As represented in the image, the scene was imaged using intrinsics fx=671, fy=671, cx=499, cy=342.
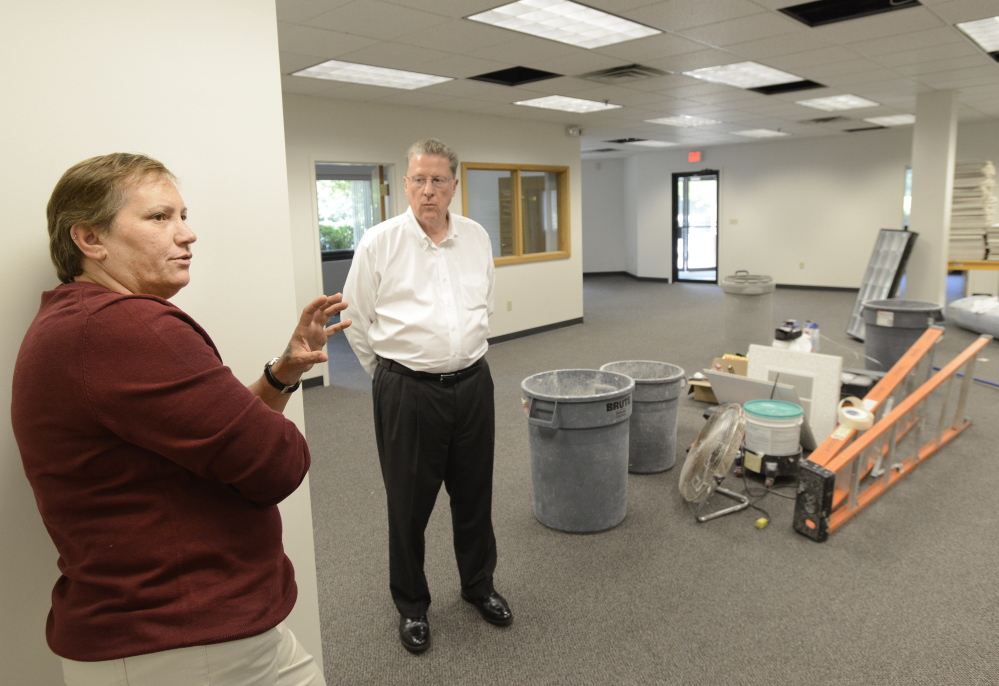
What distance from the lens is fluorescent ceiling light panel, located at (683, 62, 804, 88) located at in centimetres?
553

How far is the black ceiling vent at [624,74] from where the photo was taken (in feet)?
17.6

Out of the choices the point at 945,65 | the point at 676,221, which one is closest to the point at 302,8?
the point at 945,65

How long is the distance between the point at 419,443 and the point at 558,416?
0.91 meters

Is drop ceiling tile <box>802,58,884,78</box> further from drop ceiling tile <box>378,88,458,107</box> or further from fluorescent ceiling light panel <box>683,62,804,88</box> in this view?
drop ceiling tile <box>378,88,458,107</box>

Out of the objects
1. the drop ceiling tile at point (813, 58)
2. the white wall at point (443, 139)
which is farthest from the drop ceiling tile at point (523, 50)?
the white wall at point (443, 139)

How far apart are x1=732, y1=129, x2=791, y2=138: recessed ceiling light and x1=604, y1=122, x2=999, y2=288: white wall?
3.09 ft

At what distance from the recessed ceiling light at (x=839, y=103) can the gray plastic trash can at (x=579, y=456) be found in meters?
5.86

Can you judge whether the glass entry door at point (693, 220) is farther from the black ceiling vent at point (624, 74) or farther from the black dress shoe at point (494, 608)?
the black dress shoe at point (494, 608)

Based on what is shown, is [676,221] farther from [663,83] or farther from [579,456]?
[579,456]

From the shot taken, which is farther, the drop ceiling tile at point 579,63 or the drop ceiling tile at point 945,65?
the drop ceiling tile at point 945,65

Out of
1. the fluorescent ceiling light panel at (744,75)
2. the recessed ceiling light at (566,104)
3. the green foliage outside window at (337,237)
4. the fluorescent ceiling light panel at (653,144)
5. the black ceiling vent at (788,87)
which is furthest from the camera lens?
the fluorescent ceiling light panel at (653,144)

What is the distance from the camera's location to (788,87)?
657cm

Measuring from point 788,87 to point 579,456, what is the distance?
530 cm

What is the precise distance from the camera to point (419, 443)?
218cm
